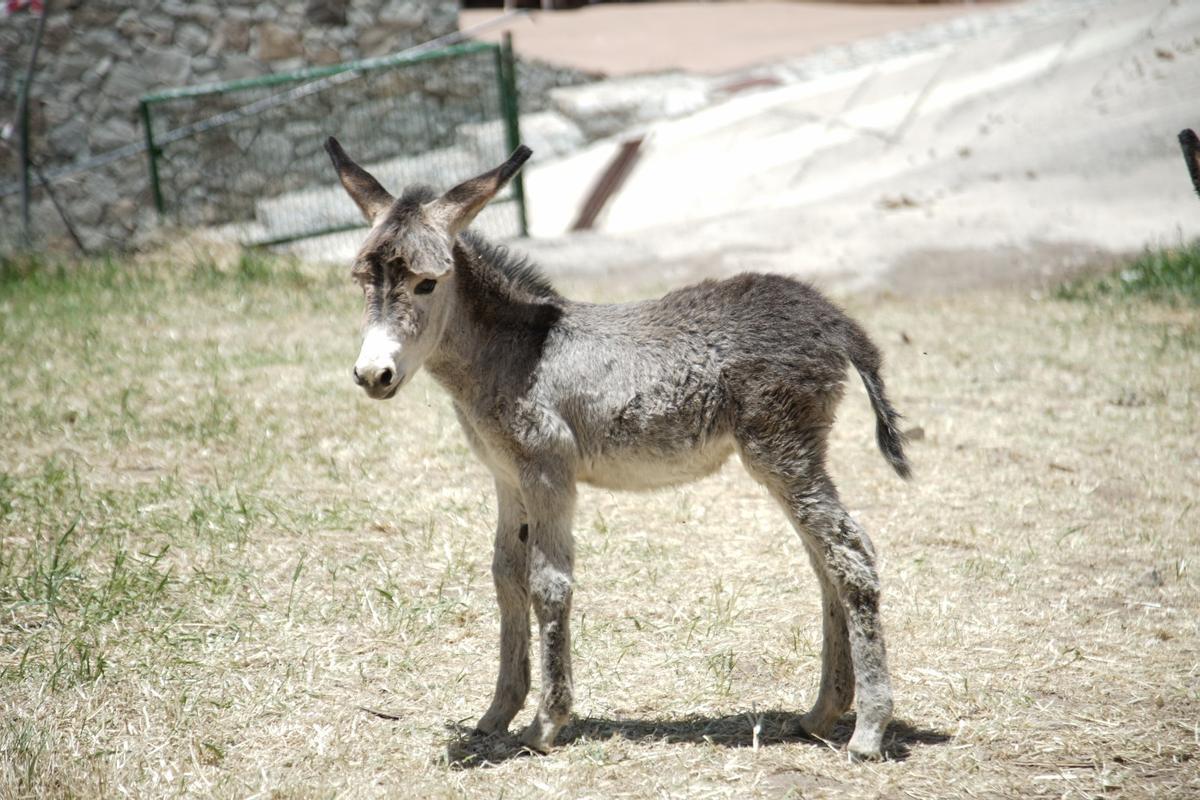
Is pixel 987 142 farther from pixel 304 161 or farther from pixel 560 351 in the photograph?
pixel 560 351

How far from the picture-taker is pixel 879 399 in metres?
4.30

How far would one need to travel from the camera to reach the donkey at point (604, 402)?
13.7 ft

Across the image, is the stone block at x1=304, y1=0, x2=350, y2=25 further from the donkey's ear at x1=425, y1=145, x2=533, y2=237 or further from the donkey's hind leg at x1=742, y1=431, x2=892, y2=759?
the donkey's hind leg at x1=742, y1=431, x2=892, y2=759

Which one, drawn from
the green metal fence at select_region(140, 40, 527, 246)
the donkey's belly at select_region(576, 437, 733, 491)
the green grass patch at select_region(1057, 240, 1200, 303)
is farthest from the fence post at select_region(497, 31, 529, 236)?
the donkey's belly at select_region(576, 437, 733, 491)

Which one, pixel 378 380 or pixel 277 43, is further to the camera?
pixel 277 43

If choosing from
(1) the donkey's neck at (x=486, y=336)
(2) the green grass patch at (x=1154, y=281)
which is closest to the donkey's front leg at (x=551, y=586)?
(1) the donkey's neck at (x=486, y=336)

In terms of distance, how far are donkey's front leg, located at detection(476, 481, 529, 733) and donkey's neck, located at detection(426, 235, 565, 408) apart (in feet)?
1.35

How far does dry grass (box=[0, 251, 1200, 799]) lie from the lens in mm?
4160

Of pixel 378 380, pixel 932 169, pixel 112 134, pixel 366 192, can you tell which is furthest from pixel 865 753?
pixel 112 134

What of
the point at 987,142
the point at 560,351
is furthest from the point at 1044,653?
the point at 987,142

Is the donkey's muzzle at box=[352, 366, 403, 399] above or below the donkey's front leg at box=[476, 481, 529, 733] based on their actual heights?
above

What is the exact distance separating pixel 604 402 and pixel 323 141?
8.74 metres

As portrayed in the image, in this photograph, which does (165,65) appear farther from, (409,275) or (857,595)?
(857,595)

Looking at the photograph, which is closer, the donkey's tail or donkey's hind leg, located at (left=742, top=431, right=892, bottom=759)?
donkey's hind leg, located at (left=742, top=431, right=892, bottom=759)
